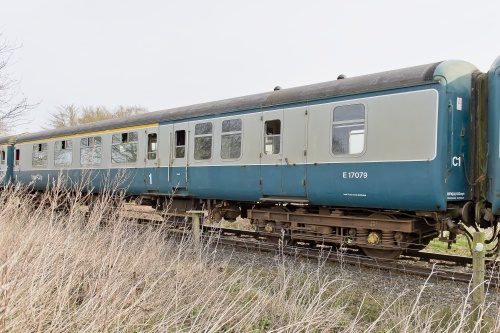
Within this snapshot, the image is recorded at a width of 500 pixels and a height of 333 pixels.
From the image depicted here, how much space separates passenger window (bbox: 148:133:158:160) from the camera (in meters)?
11.4

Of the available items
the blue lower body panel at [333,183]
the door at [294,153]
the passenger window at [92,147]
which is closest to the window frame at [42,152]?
the passenger window at [92,147]

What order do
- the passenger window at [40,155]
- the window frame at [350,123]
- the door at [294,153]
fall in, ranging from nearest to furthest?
1. the window frame at [350,123]
2. the door at [294,153]
3. the passenger window at [40,155]

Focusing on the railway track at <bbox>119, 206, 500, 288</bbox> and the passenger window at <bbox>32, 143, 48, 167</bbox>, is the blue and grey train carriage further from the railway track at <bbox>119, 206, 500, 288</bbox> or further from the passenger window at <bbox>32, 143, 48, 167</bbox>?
the passenger window at <bbox>32, 143, 48, 167</bbox>

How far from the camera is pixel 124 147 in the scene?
12.3 metres

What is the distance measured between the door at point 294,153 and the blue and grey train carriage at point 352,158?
0.02 metres

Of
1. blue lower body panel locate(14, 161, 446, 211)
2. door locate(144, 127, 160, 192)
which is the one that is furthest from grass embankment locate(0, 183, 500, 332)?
door locate(144, 127, 160, 192)

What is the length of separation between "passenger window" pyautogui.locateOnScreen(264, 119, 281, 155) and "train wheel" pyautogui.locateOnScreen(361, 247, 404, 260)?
8.39 feet

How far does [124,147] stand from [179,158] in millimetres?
2504

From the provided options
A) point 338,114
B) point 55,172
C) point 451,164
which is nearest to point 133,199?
point 55,172

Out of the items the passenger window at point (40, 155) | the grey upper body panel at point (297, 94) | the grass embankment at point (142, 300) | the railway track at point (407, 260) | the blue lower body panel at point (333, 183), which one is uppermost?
the grey upper body panel at point (297, 94)

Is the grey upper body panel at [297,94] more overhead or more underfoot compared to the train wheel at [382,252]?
more overhead

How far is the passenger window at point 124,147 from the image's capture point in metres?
12.0

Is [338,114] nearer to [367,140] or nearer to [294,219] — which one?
[367,140]

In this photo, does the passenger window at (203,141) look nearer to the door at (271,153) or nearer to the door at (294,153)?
the door at (271,153)
